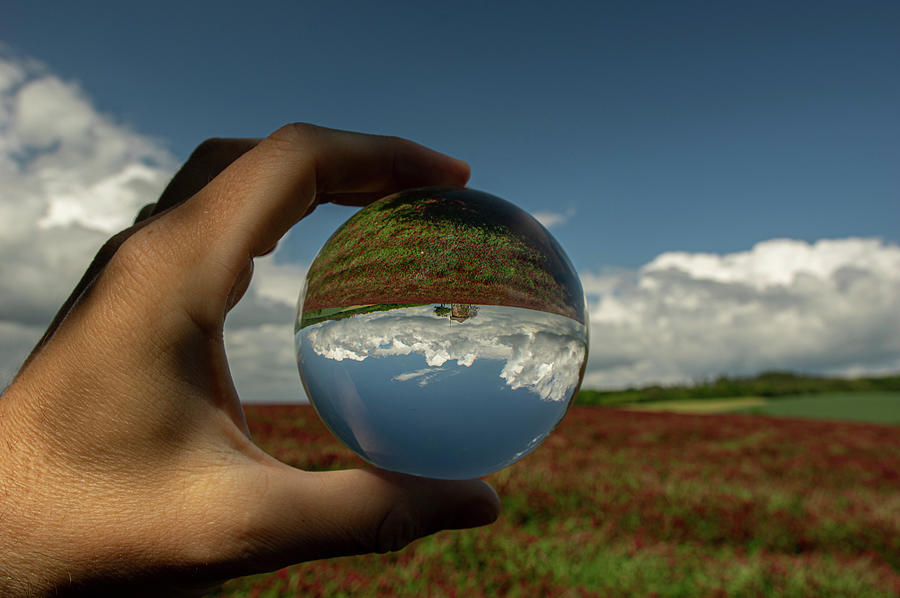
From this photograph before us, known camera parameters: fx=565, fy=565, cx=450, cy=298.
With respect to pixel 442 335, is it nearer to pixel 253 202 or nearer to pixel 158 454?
pixel 253 202

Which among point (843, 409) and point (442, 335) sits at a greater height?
point (442, 335)

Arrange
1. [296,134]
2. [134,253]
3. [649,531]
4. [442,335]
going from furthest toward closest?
[649,531] < [296,134] < [134,253] < [442,335]

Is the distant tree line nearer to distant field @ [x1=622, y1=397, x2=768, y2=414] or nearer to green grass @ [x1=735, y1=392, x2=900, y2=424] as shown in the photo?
distant field @ [x1=622, y1=397, x2=768, y2=414]

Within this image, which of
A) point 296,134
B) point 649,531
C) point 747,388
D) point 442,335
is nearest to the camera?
point 442,335

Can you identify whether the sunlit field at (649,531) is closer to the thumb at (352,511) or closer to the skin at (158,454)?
the thumb at (352,511)

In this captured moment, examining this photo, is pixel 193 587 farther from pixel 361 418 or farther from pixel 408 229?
pixel 408 229

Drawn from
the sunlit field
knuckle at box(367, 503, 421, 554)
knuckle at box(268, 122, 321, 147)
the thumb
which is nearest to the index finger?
knuckle at box(268, 122, 321, 147)

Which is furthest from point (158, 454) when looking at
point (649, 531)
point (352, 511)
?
point (649, 531)
